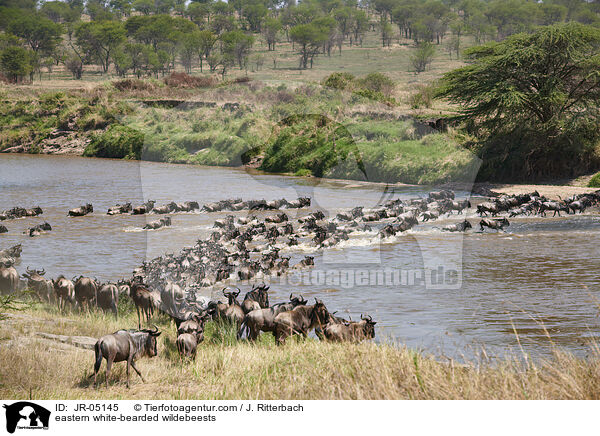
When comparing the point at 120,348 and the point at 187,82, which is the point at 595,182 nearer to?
the point at 120,348

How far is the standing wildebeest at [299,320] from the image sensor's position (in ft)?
31.1

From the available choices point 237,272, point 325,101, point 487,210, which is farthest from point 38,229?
point 325,101

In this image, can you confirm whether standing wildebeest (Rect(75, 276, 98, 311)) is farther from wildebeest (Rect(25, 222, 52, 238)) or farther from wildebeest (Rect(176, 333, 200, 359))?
wildebeest (Rect(25, 222, 52, 238))

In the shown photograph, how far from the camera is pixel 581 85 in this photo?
32.0 meters

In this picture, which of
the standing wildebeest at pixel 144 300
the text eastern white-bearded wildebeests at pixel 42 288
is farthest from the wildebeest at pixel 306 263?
the text eastern white-bearded wildebeests at pixel 42 288

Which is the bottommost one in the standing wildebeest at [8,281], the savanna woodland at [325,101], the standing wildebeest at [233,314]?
the standing wildebeest at [8,281]

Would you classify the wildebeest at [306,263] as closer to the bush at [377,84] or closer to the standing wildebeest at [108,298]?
the standing wildebeest at [108,298]

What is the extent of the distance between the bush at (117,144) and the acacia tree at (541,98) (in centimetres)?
2928

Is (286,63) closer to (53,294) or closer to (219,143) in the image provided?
(219,143)

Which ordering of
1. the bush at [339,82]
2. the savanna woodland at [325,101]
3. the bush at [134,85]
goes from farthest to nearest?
1. the bush at [134,85]
2. the bush at [339,82]
3. the savanna woodland at [325,101]
